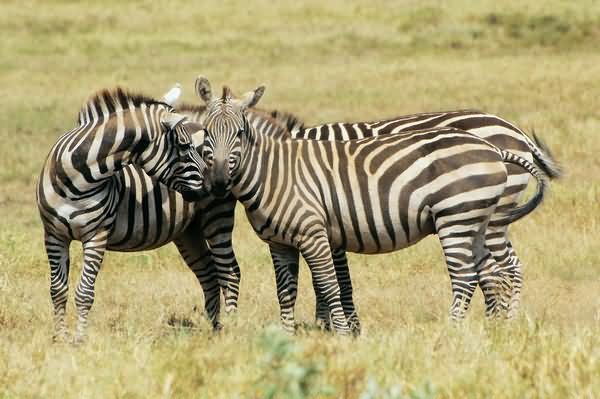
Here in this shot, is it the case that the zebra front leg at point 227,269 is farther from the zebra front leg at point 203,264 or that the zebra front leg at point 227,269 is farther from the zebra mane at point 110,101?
the zebra mane at point 110,101

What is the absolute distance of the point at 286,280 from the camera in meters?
8.05

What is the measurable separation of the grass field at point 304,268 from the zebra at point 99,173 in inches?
23.6

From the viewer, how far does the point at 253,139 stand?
8.12 metres

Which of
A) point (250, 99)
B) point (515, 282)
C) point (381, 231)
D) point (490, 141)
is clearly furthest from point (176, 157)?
point (515, 282)

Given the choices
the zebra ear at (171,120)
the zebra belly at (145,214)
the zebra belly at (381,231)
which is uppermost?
the zebra ear at (171,120)

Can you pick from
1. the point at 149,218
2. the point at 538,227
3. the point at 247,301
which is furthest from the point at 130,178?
the point at 538,227

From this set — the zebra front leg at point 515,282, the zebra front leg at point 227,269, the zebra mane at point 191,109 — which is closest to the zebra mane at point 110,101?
the zebra mane at point 191,109

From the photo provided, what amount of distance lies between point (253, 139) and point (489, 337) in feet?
8.59

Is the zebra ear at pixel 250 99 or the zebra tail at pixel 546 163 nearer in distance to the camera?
the zebra ear at pixel 250 99

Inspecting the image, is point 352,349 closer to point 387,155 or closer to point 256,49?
point 387,155

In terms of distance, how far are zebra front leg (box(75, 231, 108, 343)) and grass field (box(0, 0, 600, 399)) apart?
0.90 feet

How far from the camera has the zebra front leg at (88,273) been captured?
7.83m

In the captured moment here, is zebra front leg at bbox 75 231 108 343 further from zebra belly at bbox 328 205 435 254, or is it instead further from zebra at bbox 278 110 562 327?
zebra at bbox 278 110 562 327

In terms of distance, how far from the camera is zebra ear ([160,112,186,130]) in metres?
7.91
